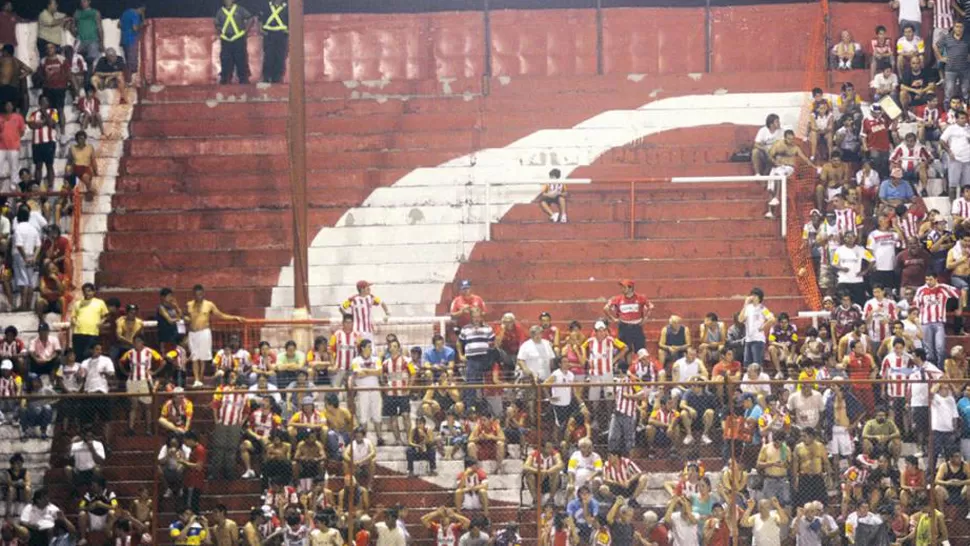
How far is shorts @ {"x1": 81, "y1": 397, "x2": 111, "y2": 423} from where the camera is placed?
82.8 feet

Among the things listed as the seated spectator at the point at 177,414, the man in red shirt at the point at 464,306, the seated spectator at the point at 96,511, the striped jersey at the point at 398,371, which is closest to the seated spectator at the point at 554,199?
the man in red shirt at the point at 464,306

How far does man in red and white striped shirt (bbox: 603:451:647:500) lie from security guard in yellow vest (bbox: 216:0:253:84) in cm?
1087

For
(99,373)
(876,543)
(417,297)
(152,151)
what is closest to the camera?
(876,543)

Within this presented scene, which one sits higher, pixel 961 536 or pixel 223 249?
pixel 223 249

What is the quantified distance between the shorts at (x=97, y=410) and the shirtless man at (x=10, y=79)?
7228mm

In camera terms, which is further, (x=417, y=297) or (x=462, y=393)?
(x=417, y=297)

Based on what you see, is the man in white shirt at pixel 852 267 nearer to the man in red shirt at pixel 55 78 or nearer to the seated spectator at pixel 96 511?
the seated spectator at pixel 96 511

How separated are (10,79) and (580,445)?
11.6m

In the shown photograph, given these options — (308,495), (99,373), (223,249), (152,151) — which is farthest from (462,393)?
(152,151)

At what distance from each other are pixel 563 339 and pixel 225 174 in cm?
667

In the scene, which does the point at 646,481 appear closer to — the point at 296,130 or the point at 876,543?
the point at 876,543

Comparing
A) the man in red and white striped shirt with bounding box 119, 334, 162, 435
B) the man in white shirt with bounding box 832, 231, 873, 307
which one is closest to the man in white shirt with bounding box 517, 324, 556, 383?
the man in white shirt with bounding box 832, 231, 873, 307

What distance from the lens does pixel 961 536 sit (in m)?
24.1

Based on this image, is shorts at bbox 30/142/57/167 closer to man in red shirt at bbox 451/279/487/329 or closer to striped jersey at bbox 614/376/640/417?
man in red shirt at bbox 451/279/487/329
